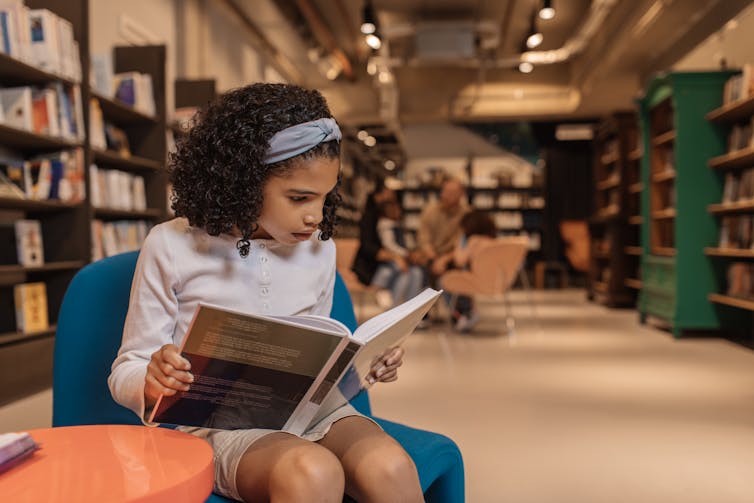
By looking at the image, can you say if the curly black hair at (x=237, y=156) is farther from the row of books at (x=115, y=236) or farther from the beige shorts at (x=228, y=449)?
the row of books at (x=115, y=236)

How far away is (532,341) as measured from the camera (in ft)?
18.6

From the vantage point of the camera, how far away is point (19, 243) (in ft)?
12.3

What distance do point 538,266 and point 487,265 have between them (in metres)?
7.33

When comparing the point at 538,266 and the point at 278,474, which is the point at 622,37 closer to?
the point at 538,266

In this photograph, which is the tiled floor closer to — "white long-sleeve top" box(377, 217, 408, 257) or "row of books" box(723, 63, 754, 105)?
"white long-sleeve top" box(377, 217, 408, 257)

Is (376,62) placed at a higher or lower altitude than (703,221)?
higher

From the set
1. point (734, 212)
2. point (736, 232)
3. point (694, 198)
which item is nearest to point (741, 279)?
point (736, 232)

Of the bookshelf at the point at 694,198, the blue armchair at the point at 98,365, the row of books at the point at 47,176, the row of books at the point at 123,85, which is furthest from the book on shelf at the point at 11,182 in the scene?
the bookshelf at the point at 694,198

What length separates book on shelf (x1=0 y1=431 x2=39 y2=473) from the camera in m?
0.83

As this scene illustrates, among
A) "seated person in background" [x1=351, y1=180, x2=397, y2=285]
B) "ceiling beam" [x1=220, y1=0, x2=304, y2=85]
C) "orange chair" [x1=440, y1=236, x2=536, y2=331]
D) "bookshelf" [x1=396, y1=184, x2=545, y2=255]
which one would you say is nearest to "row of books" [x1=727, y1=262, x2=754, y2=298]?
"orange chair" [x1=440, y1=236, x2=536, y2=331]

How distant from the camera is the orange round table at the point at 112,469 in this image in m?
0.75

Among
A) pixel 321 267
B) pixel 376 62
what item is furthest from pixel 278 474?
pixel 376 62

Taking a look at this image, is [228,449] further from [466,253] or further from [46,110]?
[466,253]

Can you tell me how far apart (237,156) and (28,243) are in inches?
118
